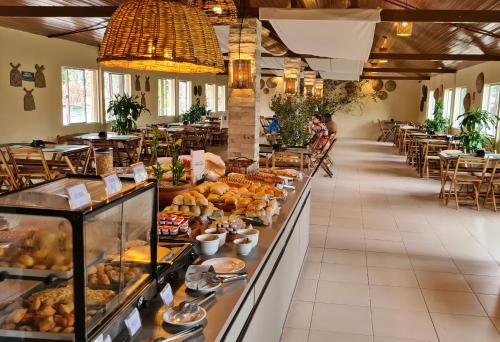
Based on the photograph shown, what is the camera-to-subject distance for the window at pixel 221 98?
18.7m

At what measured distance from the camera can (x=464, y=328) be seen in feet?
10.5

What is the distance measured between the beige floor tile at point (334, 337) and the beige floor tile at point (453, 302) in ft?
2.39

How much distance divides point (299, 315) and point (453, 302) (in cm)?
121

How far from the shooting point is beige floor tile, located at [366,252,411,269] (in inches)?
173

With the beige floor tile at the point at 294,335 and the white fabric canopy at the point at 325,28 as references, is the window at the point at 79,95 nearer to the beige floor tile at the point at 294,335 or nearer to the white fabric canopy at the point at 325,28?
the white fabric canopy at the point at 325,28

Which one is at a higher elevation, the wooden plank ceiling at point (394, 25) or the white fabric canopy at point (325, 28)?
the wooden plank ceiling at point (394, 25)

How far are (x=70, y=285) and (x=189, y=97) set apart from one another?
14.3m

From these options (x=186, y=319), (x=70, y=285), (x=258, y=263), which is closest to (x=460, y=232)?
(x=258, y=263)

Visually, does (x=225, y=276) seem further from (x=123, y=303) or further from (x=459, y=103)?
(x=459, y=103)

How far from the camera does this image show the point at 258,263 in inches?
84.8

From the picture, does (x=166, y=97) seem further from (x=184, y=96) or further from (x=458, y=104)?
(x=458, y=104)

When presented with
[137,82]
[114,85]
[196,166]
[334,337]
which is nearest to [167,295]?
[334,337]

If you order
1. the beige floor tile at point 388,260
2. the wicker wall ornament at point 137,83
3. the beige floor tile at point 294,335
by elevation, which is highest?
the wicker wall ornament at point 137,83

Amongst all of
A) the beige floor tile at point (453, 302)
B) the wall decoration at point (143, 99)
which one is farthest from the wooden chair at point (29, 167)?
→ the wall decoration at point (143, 99)
